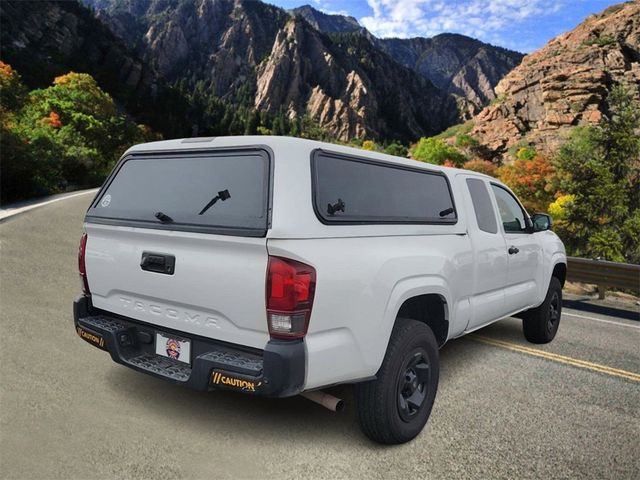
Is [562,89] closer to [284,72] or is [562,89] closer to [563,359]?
[563,359]

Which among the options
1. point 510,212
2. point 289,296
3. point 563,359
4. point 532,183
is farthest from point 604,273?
point 532,183

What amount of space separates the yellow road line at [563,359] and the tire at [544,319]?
0.24m

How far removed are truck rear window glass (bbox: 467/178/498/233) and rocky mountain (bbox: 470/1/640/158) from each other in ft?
236

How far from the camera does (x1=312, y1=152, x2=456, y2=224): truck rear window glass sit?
9.36 ft

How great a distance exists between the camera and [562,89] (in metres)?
73.9

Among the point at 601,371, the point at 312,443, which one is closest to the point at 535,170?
the point at 601,371

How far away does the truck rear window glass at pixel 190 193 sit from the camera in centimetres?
271

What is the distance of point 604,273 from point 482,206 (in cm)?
576

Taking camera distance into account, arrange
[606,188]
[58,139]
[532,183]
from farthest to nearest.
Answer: [532,183]
[58,139]
[606,188]

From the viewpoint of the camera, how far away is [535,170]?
42.7 metres

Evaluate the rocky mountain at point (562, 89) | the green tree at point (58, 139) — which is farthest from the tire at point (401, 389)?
the rocky mountain at point (562, 89)

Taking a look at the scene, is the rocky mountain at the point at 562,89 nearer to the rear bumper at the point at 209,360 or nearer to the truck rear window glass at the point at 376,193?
the truck rear window glass at the point at 376,193

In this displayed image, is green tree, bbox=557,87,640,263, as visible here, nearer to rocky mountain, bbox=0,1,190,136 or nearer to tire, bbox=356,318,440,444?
tire, bbox=356,318,440,444

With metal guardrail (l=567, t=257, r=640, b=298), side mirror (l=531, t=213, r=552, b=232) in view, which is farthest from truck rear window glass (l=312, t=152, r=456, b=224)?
metal guardrail (l=567, t=257, r=640, b=298)
